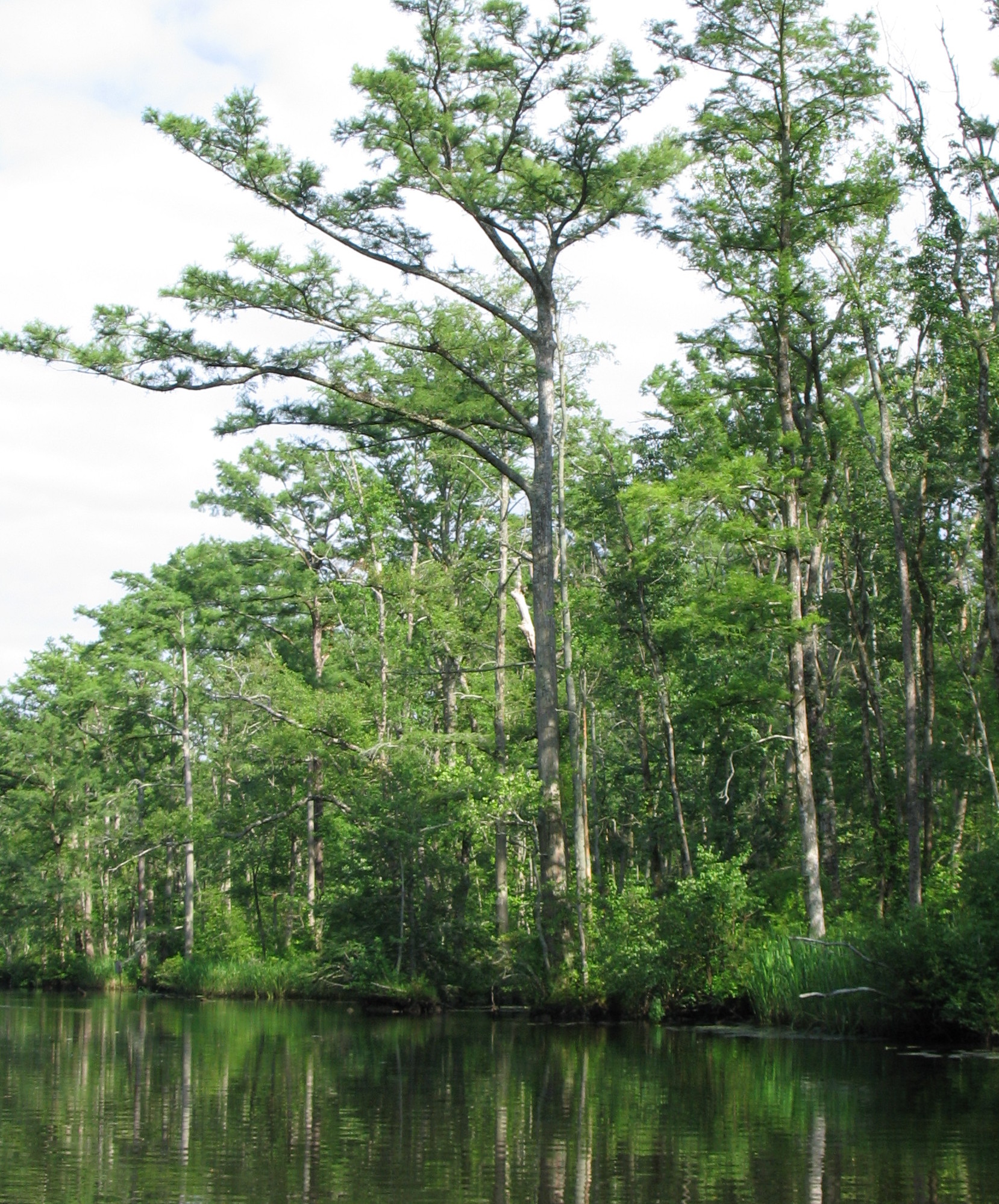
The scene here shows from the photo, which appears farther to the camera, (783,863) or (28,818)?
(28,818)

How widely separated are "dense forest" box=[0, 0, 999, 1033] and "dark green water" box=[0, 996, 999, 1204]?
399 centimetres

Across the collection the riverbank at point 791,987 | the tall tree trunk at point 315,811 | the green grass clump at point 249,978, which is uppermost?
the tall tree trunk at point 315,811

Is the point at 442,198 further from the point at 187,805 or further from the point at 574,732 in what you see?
the point at 187,805

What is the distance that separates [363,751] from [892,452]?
1265cm

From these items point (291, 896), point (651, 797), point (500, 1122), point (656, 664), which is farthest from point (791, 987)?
point (291, 896)

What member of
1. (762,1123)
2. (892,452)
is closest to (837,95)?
(892,452)

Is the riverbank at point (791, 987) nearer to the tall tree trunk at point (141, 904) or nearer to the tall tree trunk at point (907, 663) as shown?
the tall tree trunk at point (907, 663)

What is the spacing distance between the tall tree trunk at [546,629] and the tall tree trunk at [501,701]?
12.0 feet

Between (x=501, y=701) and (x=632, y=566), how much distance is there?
18.6 ft

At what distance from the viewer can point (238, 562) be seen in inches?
1559

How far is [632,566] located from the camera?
24500mm

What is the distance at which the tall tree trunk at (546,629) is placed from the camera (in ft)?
70.8

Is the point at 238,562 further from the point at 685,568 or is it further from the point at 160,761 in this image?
the point at 685,568

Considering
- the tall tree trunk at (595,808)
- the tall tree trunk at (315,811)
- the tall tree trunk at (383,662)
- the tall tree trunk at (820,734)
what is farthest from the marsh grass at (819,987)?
the tall tree trunk at (315,811)
